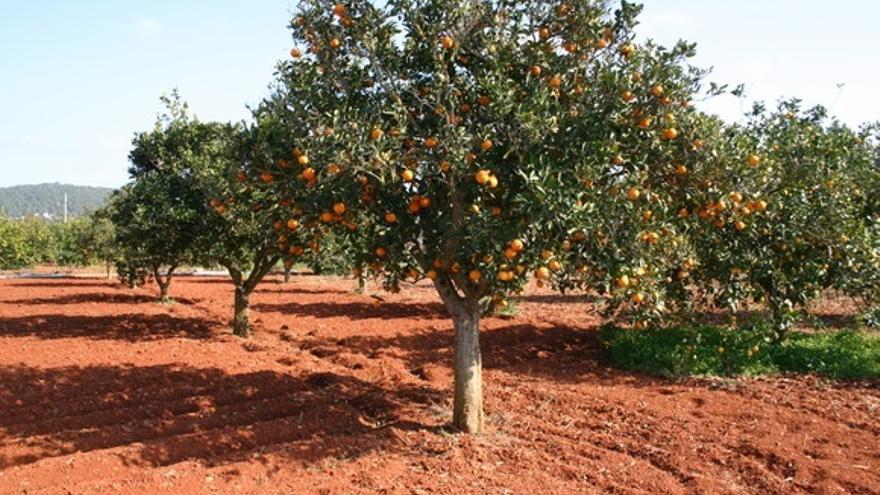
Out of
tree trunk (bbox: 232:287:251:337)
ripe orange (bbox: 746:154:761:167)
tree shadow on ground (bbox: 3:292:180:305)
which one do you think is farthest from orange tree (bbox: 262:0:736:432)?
tree shadow on ground (bbox: 3:292:180:305)

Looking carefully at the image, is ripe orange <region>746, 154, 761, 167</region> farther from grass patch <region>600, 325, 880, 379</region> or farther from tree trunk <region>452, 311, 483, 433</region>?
grass patch <region>600, 325, 880, 379</region>

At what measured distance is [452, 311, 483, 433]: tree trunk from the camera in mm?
7566

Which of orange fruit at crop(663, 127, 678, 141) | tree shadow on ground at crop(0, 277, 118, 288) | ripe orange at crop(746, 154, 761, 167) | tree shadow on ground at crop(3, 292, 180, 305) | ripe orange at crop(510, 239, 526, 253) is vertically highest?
orange fruit at crop(663, 127, 678, 141)

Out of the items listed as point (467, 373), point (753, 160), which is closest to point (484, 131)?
point (753, 160)

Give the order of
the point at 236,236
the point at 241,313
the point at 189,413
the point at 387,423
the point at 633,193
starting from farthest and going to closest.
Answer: the point at 241,313 → the point at 236,236 → the point at 189,413 → the point at 387,423 → the point at 633,193

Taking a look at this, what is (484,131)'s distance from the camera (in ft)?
19.8

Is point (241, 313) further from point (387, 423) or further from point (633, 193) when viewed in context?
point (633, 193)

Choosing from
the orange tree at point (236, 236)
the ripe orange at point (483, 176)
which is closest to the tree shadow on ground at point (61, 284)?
the orange tree at point (236, 236)

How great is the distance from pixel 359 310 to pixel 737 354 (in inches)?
438

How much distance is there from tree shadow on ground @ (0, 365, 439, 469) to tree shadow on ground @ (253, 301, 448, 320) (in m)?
7.79

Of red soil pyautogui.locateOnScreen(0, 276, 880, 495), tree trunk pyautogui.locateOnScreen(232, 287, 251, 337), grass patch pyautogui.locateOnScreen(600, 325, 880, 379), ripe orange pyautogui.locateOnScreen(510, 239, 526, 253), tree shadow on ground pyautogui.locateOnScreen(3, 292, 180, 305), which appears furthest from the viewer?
tree shadow on ground pyautogui.locateOnScreen(3, 292, 180, 305)

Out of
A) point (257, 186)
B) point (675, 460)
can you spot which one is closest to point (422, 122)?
point (257, 186)

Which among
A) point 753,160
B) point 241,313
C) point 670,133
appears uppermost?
point 670,133

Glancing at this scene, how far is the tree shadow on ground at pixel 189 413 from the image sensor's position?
23.0ft
